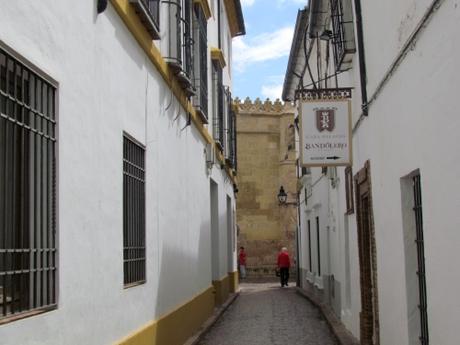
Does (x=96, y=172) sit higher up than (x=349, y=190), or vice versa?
(x=349, y=190)

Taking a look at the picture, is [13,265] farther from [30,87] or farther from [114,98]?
[114,98]

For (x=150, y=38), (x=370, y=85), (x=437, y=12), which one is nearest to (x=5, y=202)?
(x=437, y=12)

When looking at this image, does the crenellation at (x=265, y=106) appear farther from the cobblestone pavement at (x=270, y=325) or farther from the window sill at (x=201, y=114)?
the window sill at (x=201, y=114)

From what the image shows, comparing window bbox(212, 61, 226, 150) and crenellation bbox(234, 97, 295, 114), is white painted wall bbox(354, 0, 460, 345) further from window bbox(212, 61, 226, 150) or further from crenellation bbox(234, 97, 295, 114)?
crenellation bbox(234, 97, 295, 114)

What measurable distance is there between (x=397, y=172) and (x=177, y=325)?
14.0ft

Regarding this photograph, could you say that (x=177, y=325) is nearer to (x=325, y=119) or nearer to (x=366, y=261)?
(x=366, y=261)

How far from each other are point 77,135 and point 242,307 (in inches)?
502

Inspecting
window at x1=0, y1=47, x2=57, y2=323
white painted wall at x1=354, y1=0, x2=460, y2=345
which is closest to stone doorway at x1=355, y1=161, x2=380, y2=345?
white painted wall at x1=354, y1=0, x2=460, y2=345

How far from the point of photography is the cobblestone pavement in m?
11.6

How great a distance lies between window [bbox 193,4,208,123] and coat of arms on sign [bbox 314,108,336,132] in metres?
3.38

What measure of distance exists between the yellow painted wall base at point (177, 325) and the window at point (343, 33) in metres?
4.13

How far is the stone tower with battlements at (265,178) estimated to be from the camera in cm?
3422

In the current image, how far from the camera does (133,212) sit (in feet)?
25.0

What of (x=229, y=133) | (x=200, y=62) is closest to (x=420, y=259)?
(x=200, y=62)
